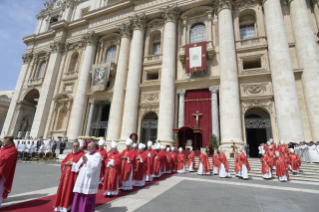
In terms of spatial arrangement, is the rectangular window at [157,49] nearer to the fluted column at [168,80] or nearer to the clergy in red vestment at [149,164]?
the fluted column at [168,80]

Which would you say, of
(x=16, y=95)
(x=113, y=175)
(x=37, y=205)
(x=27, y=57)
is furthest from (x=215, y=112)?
(x=27, y=57)

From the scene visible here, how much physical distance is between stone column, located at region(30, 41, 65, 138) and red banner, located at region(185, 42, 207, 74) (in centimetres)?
1828

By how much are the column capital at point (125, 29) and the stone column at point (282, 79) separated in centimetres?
1385

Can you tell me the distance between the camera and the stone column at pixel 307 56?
474 inches

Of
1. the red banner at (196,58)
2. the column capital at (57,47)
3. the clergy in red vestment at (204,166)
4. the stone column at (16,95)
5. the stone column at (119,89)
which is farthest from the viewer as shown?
the column capital at (57,47)

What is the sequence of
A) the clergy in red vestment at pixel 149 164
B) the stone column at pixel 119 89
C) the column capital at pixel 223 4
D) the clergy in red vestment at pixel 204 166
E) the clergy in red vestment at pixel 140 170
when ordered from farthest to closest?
the stone column at pixel 119 89 < the column capital at pixel 223 4 < the clergy in red vestment at pixel 204 166 < the clergy in red vestment at pixel 149 164 < the clergy in red vestment at pixel 140 170

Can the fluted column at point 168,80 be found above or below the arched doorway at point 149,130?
above

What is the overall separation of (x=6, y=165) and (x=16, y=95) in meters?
28.3

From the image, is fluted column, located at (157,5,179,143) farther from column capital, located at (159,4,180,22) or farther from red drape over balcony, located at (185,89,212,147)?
→ red drape over balcony, located at (185,89,212,147)

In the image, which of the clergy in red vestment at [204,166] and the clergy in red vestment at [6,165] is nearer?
the clergy in red vestment at [6,165]

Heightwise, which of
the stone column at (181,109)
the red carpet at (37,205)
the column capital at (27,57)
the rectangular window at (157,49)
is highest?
the column capital at (27,57)

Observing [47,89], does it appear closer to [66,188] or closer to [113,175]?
[113,175]

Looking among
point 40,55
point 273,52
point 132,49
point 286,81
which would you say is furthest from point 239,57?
point 40,55

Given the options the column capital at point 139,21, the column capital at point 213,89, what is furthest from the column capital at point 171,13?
the column capital at point 213,89
